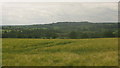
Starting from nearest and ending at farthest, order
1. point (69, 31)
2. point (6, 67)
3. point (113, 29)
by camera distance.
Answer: point (6, 67) → point (69, 31) → point (113, 29)

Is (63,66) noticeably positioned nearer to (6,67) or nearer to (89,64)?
(89,64)

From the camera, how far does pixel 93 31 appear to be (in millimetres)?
32375

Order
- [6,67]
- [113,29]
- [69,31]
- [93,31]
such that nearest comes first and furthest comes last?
[6,67] → [69,31] → [93,31] → [113,29]

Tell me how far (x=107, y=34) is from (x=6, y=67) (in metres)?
26.9

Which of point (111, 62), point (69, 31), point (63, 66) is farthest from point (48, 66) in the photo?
point (69, 31)

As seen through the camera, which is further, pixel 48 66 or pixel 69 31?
pixel 69 31

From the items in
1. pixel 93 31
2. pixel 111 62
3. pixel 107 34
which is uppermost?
pixel 111 62

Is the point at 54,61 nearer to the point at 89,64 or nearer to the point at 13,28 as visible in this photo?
the point at 89,64

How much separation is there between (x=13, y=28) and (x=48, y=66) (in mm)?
26488

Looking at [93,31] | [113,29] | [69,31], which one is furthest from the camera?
Result: [113,29]

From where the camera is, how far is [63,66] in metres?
12.4

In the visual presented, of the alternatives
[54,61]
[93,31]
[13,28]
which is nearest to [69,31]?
[93,31]

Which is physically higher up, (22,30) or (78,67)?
(78,67)

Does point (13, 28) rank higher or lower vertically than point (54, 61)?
lower
